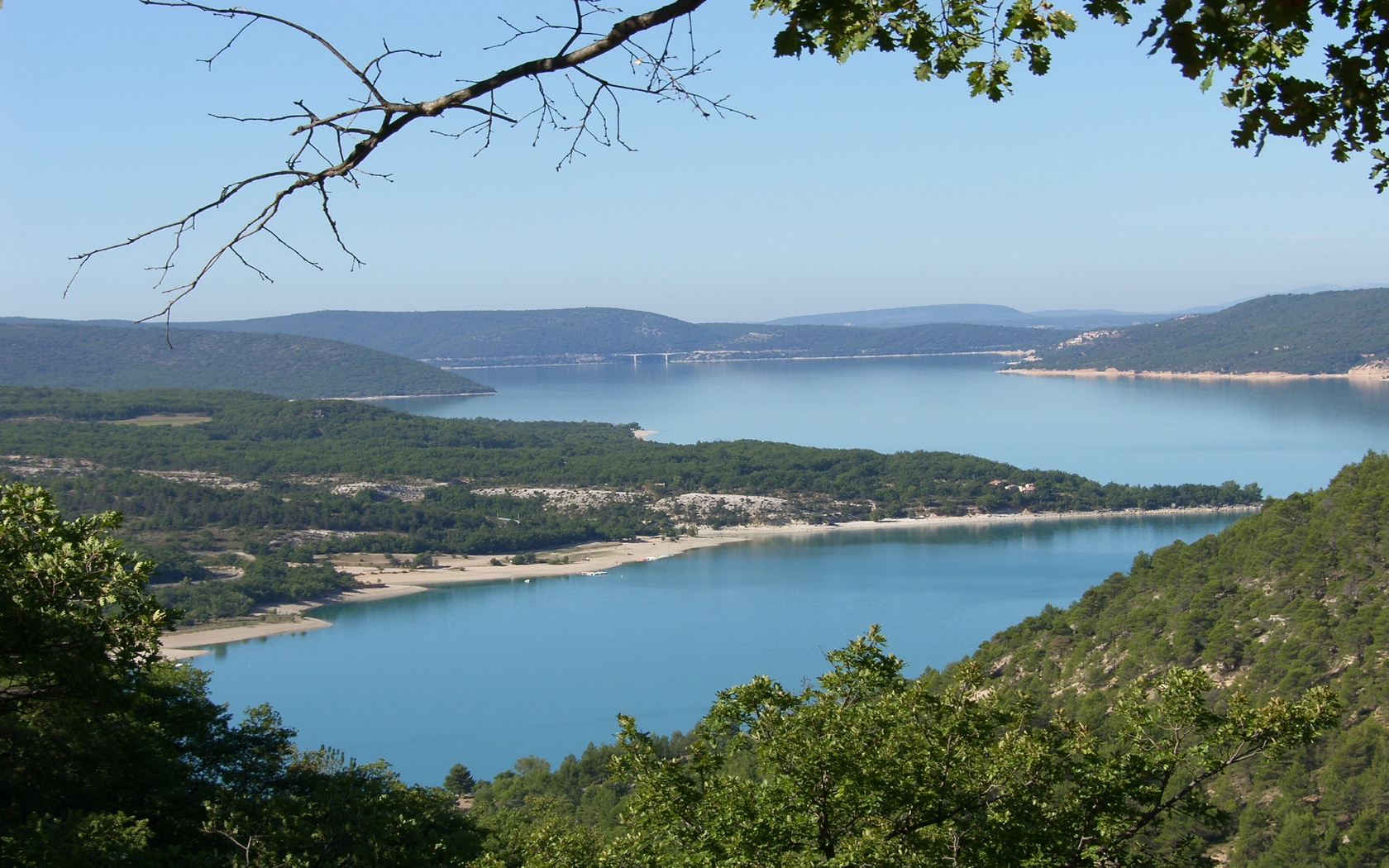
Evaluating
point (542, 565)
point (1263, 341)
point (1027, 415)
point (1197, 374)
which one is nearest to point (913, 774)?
point (542, 565)

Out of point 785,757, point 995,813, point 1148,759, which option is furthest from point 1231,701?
point 785,757

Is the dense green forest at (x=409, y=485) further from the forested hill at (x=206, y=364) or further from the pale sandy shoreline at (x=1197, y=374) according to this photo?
the pale sandy shoreline at (x=1197, y=374)

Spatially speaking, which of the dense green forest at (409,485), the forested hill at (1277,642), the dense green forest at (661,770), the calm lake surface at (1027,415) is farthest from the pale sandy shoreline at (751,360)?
the dense green forest at (661,770)

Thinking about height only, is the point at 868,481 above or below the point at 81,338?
below

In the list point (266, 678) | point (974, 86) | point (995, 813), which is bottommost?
point (266, 678)

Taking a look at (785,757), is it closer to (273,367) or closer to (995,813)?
(995,813)

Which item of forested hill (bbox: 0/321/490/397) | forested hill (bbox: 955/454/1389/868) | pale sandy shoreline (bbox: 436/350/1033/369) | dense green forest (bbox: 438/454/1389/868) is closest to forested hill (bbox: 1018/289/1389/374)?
pale sandy shoreline (bbox: 436/350/1033/369)

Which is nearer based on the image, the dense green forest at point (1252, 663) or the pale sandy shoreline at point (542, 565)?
the dense green forest at point (1252, 663)

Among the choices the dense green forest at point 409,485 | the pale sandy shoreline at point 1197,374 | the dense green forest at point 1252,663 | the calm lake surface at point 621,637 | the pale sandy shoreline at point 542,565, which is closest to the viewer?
the dense green forest at point 1252,663
